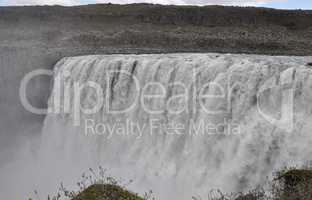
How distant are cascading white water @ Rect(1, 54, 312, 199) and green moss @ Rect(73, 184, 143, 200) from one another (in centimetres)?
783

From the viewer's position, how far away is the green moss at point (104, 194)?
8.73m

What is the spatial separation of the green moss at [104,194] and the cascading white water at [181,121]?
7.83m

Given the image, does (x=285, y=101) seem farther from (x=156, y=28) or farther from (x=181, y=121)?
(x=156, y=28)

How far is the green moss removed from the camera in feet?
28.6

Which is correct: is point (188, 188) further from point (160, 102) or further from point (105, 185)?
point (105, 185)

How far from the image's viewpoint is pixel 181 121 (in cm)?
1967

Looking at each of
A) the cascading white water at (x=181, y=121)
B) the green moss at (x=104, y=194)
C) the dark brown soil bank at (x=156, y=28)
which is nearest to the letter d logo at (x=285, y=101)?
the cascading white water at (x=181, y=121)

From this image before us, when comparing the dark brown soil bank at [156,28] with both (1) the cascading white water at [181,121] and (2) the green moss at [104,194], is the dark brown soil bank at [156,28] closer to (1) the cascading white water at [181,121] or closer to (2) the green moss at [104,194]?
(1) the cascading white water at [181,121]

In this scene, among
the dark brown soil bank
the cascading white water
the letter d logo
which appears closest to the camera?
the letter d logo

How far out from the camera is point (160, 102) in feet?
68.7

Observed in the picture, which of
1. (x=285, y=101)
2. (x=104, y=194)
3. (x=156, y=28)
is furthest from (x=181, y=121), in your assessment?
(x=156, y=28)

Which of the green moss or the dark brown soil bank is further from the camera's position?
the dark brown soil bank

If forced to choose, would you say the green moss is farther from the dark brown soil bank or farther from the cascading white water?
the dark brown soil bank

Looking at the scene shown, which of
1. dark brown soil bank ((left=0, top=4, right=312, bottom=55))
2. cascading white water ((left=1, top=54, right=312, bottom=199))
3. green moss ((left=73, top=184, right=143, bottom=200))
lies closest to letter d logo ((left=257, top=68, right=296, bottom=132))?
cascading white water ((left=1, top=54, right=312, bottom=199))
